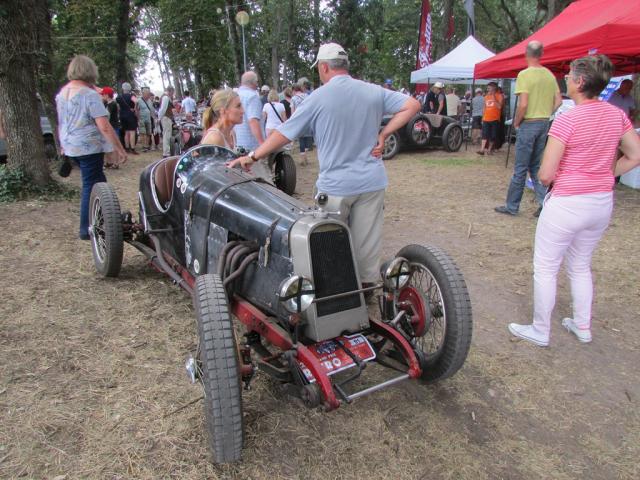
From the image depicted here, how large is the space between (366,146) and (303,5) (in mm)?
37278

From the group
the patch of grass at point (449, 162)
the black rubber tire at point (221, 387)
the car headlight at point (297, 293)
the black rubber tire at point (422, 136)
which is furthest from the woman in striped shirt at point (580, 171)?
the black rubber tire at point (422, 136)

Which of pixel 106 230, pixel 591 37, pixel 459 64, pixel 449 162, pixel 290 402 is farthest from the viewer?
pixel 459 64

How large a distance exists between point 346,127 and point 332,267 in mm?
1020

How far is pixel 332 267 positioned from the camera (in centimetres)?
247

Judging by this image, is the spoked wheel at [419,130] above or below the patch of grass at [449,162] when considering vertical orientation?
above

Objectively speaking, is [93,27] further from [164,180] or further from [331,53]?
[331,53]

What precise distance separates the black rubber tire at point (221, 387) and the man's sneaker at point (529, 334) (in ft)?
7.53

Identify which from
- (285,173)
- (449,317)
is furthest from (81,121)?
(449,317)

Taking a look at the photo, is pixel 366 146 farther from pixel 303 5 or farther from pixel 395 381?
pixel 303 5

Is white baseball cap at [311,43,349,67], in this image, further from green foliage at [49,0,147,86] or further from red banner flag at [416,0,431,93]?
red banner flag at [416,0,431,93]

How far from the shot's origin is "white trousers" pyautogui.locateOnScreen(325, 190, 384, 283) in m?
3.13

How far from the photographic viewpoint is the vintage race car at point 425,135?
456 inches

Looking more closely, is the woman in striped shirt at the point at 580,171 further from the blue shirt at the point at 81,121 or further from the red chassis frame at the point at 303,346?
the blue shirt at the point at 81,121

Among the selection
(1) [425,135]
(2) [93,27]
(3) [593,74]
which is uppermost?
(2) [93,27]
